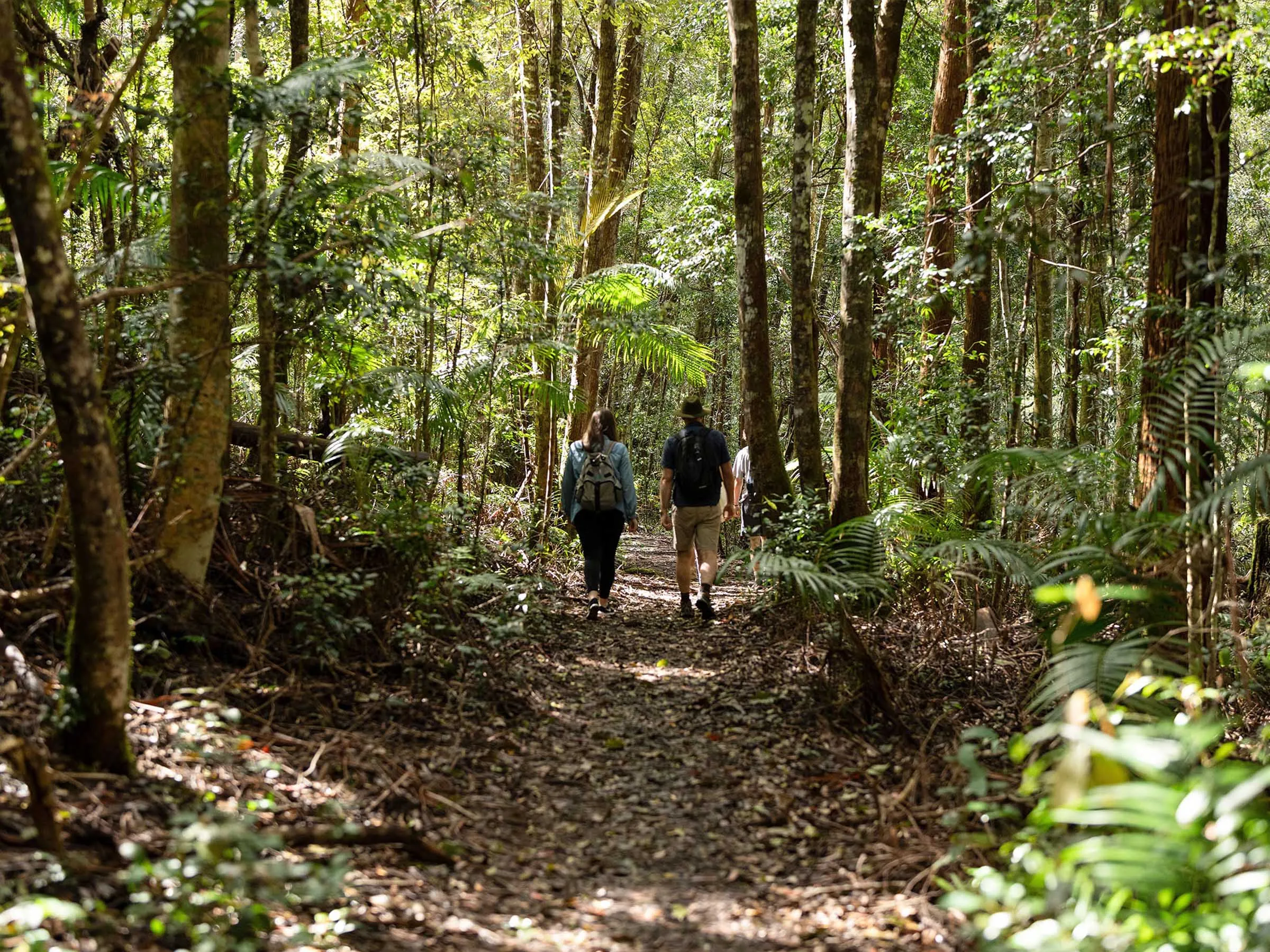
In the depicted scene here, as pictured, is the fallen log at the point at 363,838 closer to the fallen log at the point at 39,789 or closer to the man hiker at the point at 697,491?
the fallen log at the point at 39,789

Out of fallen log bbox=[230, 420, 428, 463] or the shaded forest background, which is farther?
fallen log bbox=[230, 420, 428, 463]

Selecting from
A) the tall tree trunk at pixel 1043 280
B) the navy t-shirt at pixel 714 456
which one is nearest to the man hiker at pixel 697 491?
the navy t-shirt at pixel 714 456

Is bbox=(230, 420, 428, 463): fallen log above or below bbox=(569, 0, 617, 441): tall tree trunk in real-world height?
below

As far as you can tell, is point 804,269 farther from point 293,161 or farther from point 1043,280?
point 1043,280

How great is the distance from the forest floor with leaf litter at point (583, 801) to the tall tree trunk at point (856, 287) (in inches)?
82.2

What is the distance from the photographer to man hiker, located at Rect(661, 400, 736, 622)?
338 inches

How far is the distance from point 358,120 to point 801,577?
3859 mm

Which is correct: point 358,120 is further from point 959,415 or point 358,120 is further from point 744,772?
point 959,415

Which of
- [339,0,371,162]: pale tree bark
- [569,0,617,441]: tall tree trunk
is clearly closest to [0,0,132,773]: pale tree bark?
[339,0,371,162]: pale tree bark

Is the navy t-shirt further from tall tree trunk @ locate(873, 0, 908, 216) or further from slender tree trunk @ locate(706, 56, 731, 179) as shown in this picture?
slender tree trunk @ locate(706, 56, 731, 179)

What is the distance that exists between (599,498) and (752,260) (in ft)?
8.95

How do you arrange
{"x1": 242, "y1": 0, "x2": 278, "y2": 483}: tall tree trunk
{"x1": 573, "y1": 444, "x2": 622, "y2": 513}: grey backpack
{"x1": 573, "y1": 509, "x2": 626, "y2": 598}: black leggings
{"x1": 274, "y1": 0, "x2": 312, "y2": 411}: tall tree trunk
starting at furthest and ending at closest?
→ {"x1": 573, "y1": 509, "x2": 626, "y2": 598}: black leggings
{"x1": 573, "y1": 444, "x2": 622, "y2": 513}: grey backpack
{"x1": 242, "y1": 0, "x2": 278, "y2": 483}: tall tree trunk
{"x1": 274, "y1": 0, "x2": 312, "y2": 411}: tall tree trunk

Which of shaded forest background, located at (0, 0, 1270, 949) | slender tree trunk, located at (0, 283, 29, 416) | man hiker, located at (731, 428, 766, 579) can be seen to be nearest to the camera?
shaded forest background, located at (0, 0, 1270, 949)

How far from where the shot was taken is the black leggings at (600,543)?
8477 mm
